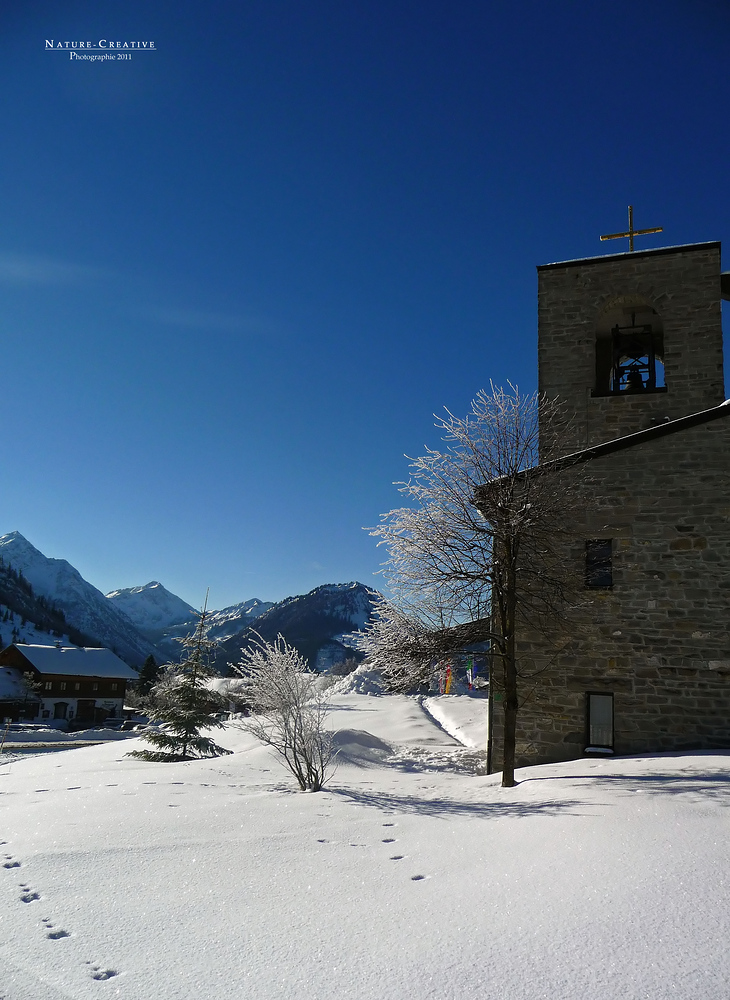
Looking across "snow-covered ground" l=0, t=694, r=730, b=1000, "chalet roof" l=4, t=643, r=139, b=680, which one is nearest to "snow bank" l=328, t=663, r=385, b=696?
"chalet roof" l=4, t=643, r=139, b=680

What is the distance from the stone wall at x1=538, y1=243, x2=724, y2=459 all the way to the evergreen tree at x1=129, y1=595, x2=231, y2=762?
11.6 m

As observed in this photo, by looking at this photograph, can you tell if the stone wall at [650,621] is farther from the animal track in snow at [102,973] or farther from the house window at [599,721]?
the animal track in snow at [102,973]

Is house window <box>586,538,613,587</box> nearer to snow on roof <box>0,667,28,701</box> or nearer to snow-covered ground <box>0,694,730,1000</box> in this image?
snow-covered ground <box>0,694,730,1000</box>

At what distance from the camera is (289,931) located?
13.5ft

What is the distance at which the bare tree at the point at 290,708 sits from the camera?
415 inches

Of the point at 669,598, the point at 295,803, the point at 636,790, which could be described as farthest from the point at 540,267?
the point at 295,803

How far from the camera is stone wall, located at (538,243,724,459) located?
15.0 metres

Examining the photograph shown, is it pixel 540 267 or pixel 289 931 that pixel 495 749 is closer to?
pixel 289 931

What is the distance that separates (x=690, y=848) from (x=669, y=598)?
718 cm

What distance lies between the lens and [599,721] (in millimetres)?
11867

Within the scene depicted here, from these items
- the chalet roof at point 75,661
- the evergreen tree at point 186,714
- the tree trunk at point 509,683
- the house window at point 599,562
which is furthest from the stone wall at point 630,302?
the chalet roof at point 75,661

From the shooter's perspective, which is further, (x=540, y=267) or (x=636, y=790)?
(x=540, y=267)

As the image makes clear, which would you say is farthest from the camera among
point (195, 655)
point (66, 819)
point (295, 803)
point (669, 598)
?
point (195, 655)

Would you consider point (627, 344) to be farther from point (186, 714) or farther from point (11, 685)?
point (11, 685)
